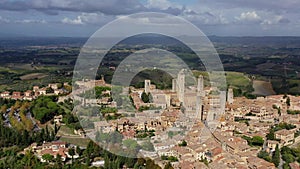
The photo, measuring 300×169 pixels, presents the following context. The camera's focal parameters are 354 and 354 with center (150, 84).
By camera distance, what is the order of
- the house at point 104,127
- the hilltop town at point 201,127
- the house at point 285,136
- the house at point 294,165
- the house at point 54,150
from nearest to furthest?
the house at point 294,165
the hilltop town at point 201,127
the house at point 54,150
the house at point 104,127
the house at point 285,136

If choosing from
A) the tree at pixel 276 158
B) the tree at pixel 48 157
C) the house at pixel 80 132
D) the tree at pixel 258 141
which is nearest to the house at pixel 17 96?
the house at pixel 80 132

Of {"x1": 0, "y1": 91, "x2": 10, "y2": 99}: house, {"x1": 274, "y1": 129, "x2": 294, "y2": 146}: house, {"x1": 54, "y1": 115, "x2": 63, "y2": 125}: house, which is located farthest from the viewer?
{"x1": 0, "y1": 91, "x2": 10, "y2": 99}: house

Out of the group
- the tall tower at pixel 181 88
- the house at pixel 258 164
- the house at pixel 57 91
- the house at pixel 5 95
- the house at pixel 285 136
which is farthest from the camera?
the house at pixel 57 91

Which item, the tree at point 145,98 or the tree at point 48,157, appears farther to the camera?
the tree at point 145,98

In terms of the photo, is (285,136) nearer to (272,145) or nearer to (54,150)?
(272,145)

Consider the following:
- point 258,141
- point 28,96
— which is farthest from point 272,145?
point 28,96

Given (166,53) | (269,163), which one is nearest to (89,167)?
(269,163)

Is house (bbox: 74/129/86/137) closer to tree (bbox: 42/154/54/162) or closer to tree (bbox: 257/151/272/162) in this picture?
tree (bbox: 42/154/54/162)

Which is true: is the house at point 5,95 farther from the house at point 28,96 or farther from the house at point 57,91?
the house at point 57,91

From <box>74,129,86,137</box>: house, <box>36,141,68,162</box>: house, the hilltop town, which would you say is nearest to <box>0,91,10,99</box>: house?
the hilltop town
